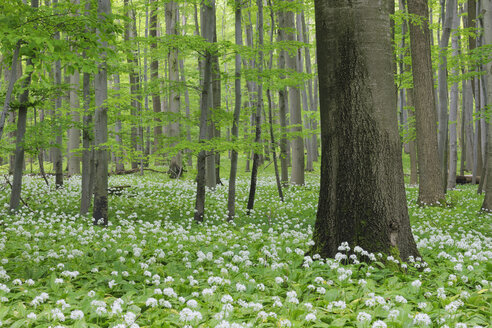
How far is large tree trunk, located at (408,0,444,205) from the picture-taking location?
10.9 meters

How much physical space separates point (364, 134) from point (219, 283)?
8.15ft

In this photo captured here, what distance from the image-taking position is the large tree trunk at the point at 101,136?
25.6 feet

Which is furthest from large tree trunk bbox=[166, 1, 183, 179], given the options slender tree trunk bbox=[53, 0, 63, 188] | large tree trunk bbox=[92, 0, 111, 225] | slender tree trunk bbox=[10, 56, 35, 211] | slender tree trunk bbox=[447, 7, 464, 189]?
slender tree trunk bbox=[447, 7, 464, 189]

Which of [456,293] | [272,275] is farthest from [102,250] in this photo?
[456,293]

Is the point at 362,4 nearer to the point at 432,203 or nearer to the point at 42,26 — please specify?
the point at 42,26

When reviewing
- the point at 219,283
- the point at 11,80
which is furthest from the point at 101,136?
the point at 219,283

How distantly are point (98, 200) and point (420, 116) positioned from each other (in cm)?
929

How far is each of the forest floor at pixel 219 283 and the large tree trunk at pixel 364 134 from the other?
40 cm

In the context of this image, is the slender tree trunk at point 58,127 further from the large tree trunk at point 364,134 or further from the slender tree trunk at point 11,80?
the large tree trunk at point 364,134

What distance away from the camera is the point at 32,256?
517cm

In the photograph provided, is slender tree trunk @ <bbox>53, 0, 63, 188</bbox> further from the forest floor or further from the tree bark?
the forest floor

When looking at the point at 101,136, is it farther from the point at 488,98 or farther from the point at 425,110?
the point at 488,98

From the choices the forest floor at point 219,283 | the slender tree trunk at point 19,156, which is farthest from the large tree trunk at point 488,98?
the slender tree trunk at point 19,156

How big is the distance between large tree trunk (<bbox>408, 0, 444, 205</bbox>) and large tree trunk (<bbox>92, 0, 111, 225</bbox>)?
8.58 metres
